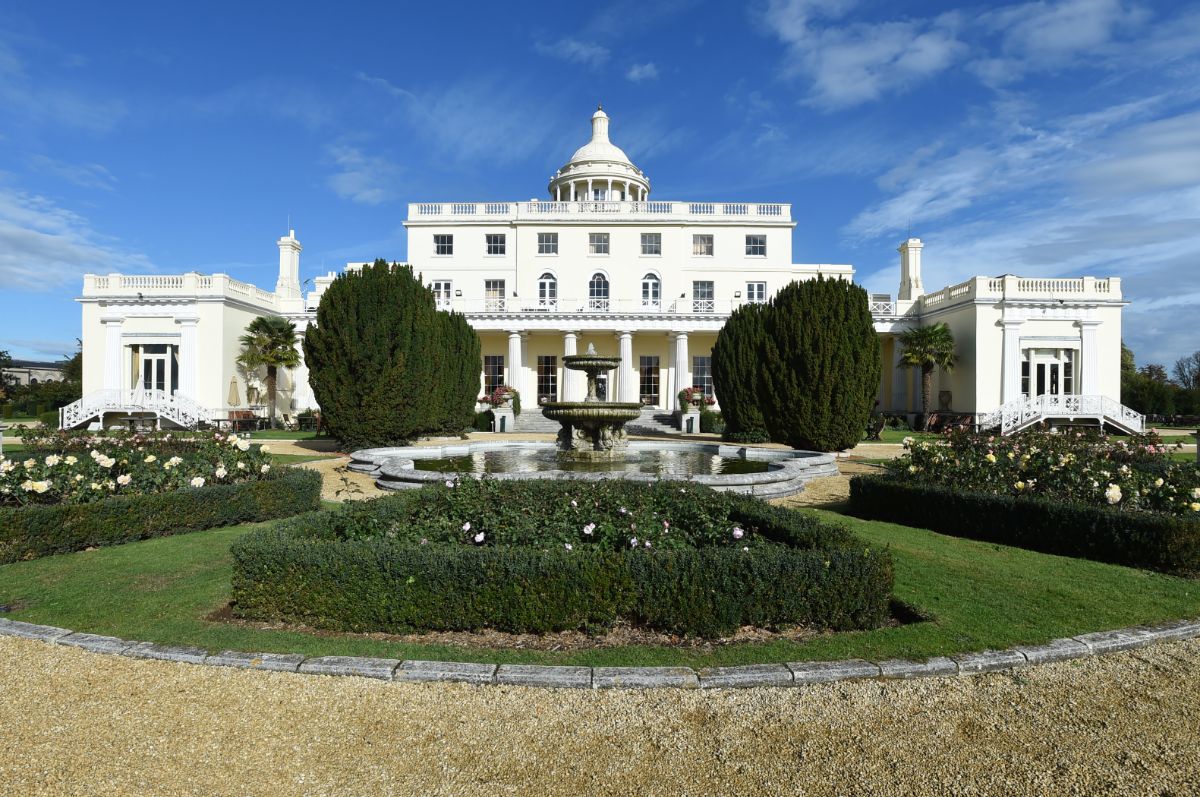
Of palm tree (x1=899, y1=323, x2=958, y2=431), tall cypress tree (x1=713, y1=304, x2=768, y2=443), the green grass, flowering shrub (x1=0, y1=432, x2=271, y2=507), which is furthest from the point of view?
palm tree (x1=899, y1=323, x2=958, y2=431)

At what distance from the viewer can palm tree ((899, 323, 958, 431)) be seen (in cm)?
2955

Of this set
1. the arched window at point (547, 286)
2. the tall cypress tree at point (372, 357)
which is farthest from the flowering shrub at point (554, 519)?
the arched window at point (547, 286)

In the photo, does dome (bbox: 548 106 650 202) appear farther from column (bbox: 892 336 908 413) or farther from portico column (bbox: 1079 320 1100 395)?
portico column (bbox: 1079 320 1100 395)

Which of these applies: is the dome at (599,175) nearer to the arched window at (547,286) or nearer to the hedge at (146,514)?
the arched window at (547,286)

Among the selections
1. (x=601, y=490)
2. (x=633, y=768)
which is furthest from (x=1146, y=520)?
(x=633, y=768)

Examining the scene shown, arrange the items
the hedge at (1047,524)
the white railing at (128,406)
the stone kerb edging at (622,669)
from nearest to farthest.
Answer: the stone kerb edging at (622,669), the hedge at (1047,524), the white railing at (128,406)

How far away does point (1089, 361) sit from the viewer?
2845 cm

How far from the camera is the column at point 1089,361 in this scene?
28.5m

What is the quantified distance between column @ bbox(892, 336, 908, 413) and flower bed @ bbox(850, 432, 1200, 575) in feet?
78.3

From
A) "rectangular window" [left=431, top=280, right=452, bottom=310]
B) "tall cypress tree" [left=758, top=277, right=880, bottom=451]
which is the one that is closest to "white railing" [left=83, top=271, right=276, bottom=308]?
"rectangular window" [left=431, top=280, right=452, bottom=310]

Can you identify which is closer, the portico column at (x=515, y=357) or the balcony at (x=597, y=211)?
the portico column at (x=515, y=357)

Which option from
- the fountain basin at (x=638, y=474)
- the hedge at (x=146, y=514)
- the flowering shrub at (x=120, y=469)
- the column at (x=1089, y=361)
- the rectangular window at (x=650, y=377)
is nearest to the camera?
the hedge at (x=146, y=514)

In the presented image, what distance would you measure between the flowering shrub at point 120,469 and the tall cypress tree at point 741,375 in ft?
49.8

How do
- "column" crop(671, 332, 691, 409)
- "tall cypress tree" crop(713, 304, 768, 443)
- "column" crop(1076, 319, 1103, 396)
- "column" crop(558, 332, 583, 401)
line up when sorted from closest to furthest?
1. "tall cypress tree" crop(713, 304, 768, 443)
2. "column" crop(1076, 319, 1103, 396)
3. "column" crop(671, 332, 691, 409)
4. "column" crop(558, 332, 583, 401)
